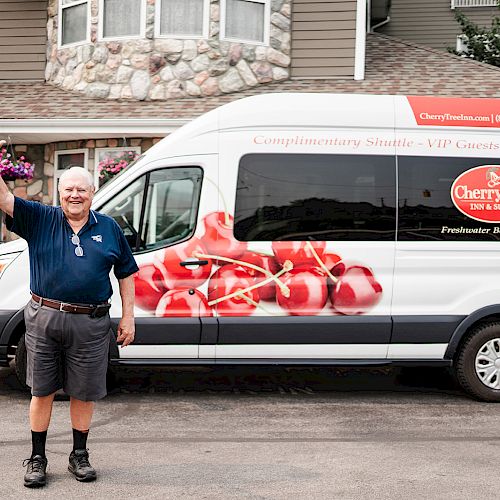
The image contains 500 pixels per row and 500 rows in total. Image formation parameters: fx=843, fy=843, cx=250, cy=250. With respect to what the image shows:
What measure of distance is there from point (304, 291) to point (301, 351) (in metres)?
0.50

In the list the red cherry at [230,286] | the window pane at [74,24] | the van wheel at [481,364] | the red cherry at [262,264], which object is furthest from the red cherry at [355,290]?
the window pane at [74,24]

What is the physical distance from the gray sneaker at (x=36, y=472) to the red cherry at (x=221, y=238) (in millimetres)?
2557

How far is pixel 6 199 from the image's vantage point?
467cm

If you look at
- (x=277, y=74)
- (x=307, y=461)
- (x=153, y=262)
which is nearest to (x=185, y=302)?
(x=153, y=262)

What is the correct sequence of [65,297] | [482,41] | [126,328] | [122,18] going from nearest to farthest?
[65,297] → [126,328] → [122,18] → [482,41]

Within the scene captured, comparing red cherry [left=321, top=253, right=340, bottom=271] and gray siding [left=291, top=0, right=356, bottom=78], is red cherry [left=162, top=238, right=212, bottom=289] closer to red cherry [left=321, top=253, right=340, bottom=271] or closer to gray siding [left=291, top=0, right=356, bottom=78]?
red cherry [left=321, top=253, right=340, bottom=271]

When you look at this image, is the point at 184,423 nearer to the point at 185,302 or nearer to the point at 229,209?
the point at 185,302

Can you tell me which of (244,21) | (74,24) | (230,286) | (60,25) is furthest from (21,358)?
(60,25)

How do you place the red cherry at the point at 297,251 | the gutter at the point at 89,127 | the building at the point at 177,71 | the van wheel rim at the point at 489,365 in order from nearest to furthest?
the red cherry at the point at 297,251 < the van wheel rim at the point at 489,365 < the gutter at the point at 89,127 < the building at the point at 177,71

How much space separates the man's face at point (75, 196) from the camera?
4746 millimetres

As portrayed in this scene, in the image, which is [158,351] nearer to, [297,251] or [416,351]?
[297,251]

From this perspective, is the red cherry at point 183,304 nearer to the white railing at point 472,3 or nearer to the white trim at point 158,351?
the white trim at point 158,351

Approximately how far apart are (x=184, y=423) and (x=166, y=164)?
213 cm

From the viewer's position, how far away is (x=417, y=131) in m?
7.13
